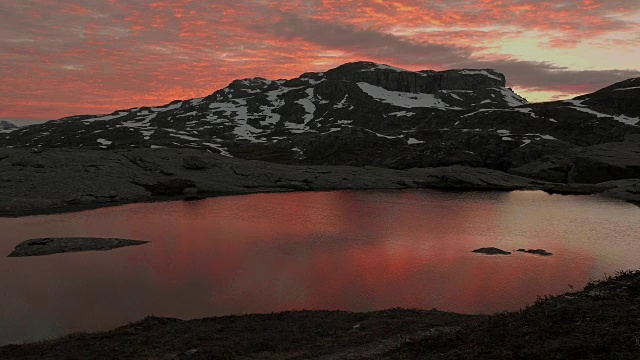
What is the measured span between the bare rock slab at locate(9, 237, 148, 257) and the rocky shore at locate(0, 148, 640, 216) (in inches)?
1147

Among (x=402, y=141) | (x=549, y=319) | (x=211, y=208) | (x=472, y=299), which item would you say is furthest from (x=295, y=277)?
(x=402, y=141)

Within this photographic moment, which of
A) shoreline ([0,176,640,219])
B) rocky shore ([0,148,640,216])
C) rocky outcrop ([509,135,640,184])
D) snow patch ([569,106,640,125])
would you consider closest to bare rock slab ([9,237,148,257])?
shoreline ([0,176,640,219])

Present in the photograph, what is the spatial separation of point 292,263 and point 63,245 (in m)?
28.5

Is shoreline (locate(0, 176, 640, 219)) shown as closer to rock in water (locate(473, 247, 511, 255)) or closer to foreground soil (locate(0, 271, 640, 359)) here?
foreground soil (locate(0, 271, 640, 359))

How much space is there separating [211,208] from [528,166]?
111 m

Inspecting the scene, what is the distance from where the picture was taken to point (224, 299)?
3572 cm

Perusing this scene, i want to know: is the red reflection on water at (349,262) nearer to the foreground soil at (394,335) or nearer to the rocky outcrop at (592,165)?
the foreground soil at (394,335)

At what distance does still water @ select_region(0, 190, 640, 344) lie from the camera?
3450 centimetres

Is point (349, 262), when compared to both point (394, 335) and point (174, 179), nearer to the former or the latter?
point (394, 335)

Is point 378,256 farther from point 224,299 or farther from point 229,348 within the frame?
point 229,348

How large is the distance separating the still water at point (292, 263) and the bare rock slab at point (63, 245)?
6.84 feet

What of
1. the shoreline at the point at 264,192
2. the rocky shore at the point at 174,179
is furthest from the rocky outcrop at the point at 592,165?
the shoreline at the point at 264,192

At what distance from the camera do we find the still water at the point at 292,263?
34.5 m

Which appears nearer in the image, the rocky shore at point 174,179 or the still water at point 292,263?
the still water at point 292,263
